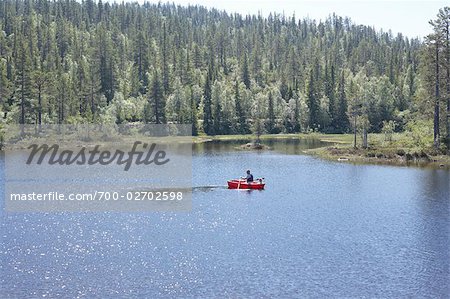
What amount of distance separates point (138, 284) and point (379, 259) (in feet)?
62.4

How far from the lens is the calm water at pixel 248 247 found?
134 ft

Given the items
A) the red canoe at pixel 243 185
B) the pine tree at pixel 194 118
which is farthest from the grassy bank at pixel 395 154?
the pine tree at pixel 194 118

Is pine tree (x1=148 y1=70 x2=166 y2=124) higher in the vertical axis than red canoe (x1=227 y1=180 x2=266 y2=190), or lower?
higher

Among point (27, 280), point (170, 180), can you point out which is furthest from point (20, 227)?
point (170, 180)

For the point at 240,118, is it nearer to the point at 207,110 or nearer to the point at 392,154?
the point at 207,110

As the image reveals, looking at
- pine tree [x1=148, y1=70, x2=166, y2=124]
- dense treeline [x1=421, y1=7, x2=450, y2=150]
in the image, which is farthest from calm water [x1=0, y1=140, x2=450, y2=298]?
pine tree [x1=148, y1=70, x2=166, y2=124]

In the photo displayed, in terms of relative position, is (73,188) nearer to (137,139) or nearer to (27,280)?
(27,280)

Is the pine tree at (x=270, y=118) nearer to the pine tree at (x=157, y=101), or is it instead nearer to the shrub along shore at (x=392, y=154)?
the pine tree at (x=157, y=101)

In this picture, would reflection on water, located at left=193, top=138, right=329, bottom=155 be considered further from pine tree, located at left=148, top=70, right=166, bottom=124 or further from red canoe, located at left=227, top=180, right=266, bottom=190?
red canoe, located at left=227, top=180, right=266, bottom=190

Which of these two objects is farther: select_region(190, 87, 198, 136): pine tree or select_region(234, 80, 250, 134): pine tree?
select_region(234, 80, 250, 134): pine tree

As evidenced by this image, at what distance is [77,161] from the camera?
111 metres

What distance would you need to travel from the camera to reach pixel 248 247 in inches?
2003

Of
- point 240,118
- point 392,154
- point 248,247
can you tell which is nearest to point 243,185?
point 248,247

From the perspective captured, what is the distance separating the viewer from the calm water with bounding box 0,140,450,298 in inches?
1606
